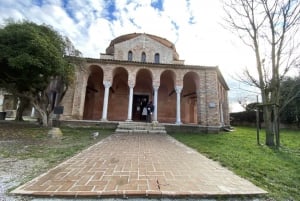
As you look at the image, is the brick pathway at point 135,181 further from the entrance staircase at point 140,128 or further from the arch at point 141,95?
the arch at point 141,95

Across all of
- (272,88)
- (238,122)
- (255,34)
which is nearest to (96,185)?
(272,88)

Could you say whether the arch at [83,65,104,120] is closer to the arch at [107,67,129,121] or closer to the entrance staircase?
the arch at [107,67,129,121]

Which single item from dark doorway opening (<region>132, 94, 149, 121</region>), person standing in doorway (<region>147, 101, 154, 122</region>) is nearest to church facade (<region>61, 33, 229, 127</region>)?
dark doorway opening (<region>132, 94, 149, 121</region>)

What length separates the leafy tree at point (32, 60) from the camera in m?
8.73

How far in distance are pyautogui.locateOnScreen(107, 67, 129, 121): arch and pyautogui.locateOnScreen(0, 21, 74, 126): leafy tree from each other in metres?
5.86

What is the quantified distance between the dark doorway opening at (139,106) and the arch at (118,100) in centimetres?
101

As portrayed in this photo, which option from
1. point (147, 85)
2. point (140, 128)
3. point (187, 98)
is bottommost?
point (140, 128)

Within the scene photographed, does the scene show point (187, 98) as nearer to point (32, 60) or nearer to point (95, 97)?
point (95, 97)

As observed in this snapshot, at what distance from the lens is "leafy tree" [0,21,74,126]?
A: 28.6 ft

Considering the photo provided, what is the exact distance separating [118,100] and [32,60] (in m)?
9.58

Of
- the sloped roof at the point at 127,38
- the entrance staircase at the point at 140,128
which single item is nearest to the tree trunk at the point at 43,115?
the entrance staircase at the point at 140,128

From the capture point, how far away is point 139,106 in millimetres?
18188

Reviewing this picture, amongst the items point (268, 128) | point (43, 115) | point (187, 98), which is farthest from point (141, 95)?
point (268, 128)

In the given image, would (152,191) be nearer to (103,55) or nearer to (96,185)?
(96,185)
